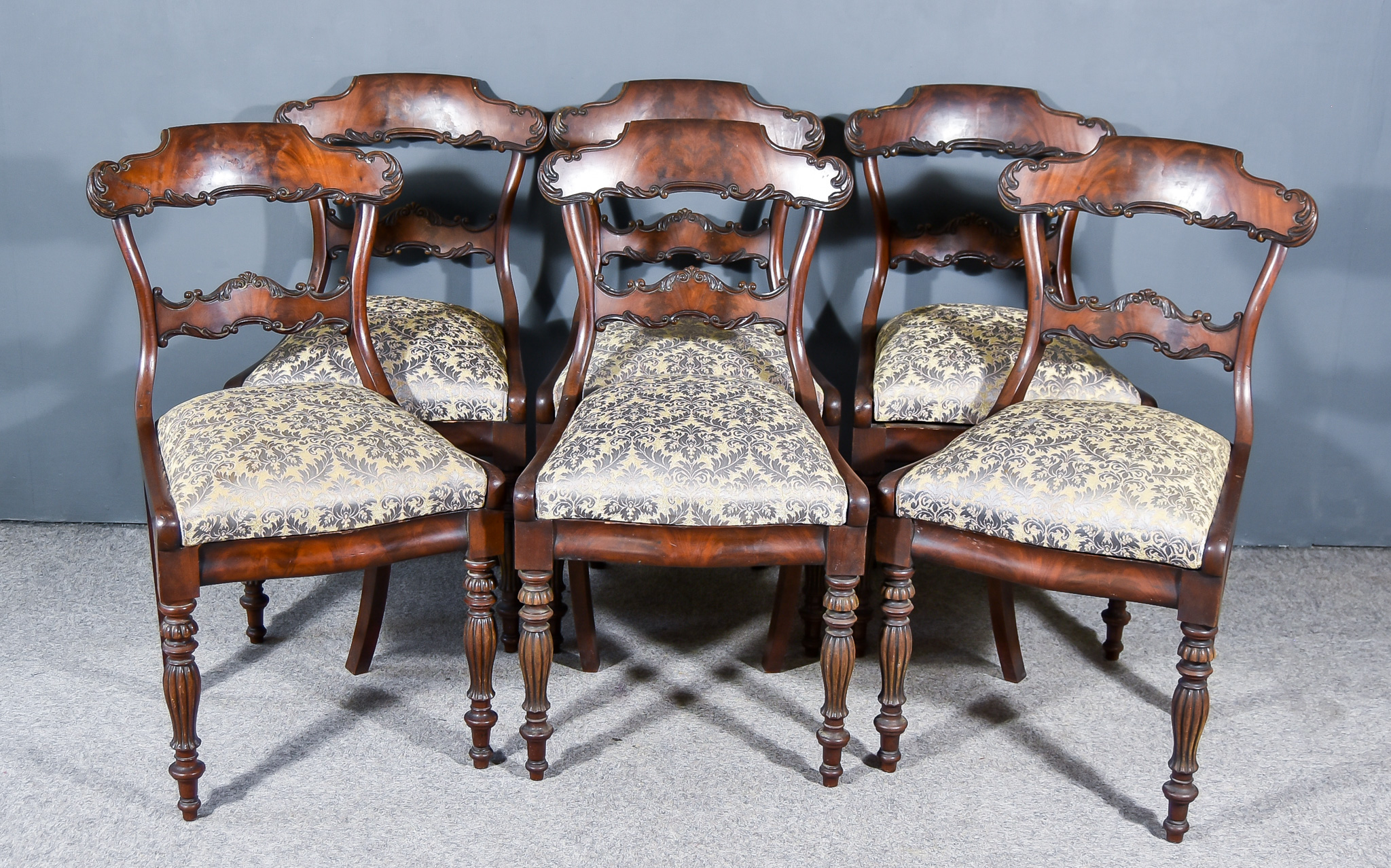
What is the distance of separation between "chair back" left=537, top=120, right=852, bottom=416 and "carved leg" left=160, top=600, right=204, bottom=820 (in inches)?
30.8

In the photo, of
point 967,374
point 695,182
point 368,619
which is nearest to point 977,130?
point 967,374

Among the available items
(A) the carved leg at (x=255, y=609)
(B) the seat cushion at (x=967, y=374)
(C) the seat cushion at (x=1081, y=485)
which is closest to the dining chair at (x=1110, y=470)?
(C) the seat cushion at (x=1081, y=485)

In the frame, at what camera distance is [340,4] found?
285 centimetres

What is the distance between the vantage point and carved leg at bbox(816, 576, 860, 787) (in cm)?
195

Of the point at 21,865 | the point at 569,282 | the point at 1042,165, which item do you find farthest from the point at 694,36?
the point at 21,865

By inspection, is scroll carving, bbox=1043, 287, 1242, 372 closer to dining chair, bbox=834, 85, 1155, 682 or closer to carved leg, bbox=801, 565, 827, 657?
dining chair, bbox=834, 85, 1155, 682

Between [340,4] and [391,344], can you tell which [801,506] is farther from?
[340,4]

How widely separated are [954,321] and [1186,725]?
3.40 feet

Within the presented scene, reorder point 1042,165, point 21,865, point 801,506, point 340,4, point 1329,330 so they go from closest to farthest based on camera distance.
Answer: point 21,865 < point 801,506 < point 1042,165 < point 340,4 < point 1329,330

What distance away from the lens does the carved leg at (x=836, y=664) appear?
1.95 meters

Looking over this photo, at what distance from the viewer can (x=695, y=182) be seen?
7.35 ft

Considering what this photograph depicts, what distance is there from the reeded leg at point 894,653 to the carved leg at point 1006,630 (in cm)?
39

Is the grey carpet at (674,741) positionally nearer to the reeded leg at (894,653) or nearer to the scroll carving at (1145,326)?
the reeded leg at (894,653)

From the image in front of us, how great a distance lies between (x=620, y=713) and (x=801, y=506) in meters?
0.61
